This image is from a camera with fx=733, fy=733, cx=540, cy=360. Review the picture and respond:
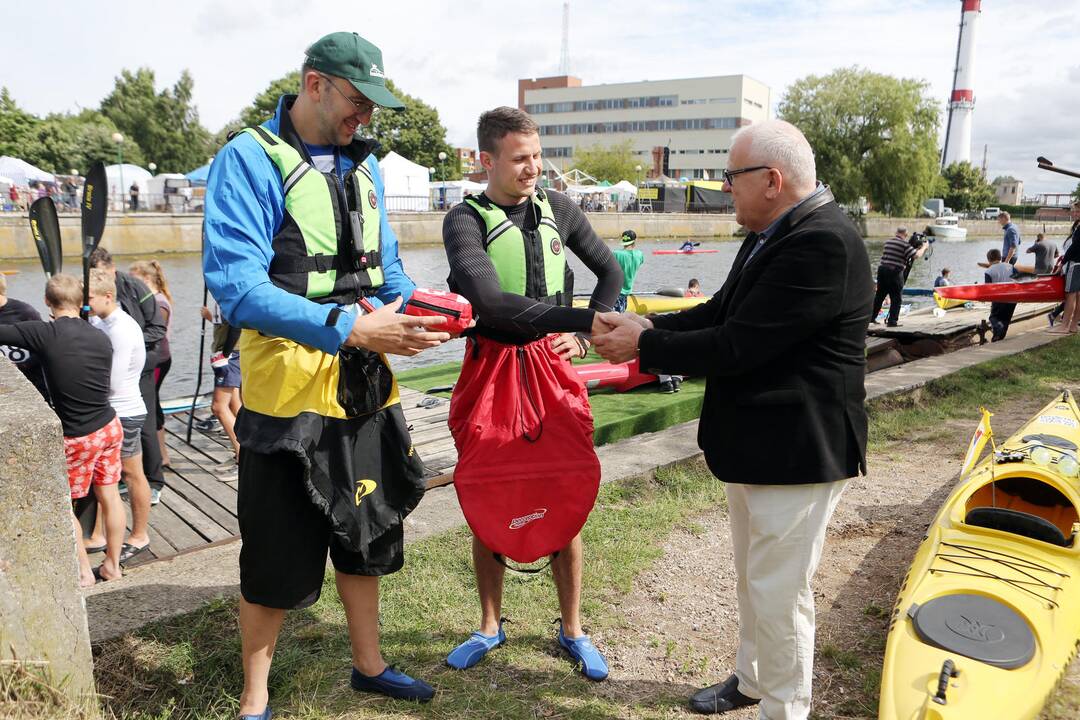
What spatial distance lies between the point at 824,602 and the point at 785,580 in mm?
1606

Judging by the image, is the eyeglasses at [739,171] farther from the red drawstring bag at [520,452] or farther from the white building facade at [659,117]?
the white building facade at [659,117]

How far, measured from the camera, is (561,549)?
3.05 meters

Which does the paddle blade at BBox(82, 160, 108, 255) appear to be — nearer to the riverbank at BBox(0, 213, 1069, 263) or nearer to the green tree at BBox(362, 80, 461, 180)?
the riverbank at BBox(0, 213, 1069, 263)

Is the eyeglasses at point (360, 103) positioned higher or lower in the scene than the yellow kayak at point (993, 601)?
higher

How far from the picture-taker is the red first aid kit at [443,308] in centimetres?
241

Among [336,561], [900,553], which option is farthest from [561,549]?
[900,553]

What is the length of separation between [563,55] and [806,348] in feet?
450

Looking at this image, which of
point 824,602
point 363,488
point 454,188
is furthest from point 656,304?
point 454,188

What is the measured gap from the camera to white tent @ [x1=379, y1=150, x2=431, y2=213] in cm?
4062

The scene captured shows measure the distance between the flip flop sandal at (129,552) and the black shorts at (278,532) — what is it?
2714 millimetres

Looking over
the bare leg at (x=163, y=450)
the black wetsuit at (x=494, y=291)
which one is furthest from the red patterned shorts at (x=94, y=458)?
the black wetsuit at (x=494, y=291)

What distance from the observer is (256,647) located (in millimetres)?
2570

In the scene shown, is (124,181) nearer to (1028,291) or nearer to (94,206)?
(94,206)

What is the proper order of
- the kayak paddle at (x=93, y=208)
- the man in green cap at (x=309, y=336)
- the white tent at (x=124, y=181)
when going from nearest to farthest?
the man in green cap at (x=309, y=336), the kayak paddle at (x=93, y=208), the white tent at (x=124, y=181)
